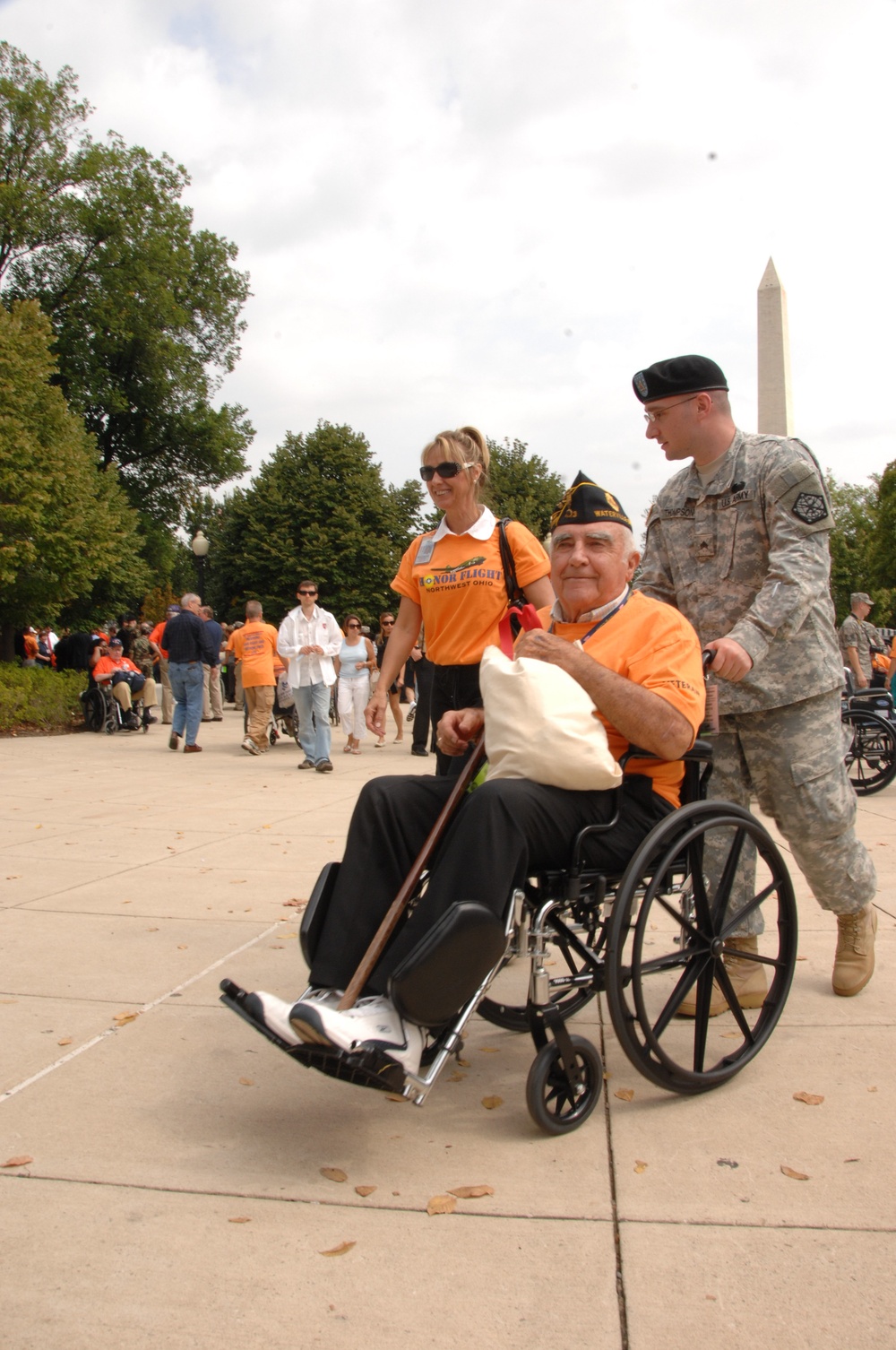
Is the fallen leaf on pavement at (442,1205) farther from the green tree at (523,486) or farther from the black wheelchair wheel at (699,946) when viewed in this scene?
the green tree at (523,486)

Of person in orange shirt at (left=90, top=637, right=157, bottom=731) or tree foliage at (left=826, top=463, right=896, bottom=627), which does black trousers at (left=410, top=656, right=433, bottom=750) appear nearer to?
person in orange shirt at (left=90, top=637, right=157, bottom=731)

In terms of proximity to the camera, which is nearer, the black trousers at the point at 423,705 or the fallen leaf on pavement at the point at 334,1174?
the fallen leaf on pavement at the point at 334,1174

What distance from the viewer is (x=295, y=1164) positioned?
2.47m

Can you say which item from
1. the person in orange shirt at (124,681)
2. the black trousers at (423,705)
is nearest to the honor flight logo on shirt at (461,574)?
the black trousers at (423,705)

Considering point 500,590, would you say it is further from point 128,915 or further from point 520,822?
point 128,915

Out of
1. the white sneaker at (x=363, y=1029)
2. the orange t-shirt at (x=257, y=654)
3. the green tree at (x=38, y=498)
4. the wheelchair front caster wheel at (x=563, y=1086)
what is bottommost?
the wheelchair front caster wheel at (x=563, y=1086)

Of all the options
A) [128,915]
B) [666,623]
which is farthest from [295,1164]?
[128,915]

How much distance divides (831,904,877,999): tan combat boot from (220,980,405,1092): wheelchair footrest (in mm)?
1871

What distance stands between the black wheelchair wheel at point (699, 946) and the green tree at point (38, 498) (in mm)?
15008

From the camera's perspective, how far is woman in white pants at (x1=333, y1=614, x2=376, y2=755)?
13758 mm

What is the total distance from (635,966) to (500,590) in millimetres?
1903

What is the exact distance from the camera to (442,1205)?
89.2 inches

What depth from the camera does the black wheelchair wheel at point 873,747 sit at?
895 cm

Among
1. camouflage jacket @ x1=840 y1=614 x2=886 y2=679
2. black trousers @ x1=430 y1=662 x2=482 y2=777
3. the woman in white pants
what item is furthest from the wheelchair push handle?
the woman in white pants
